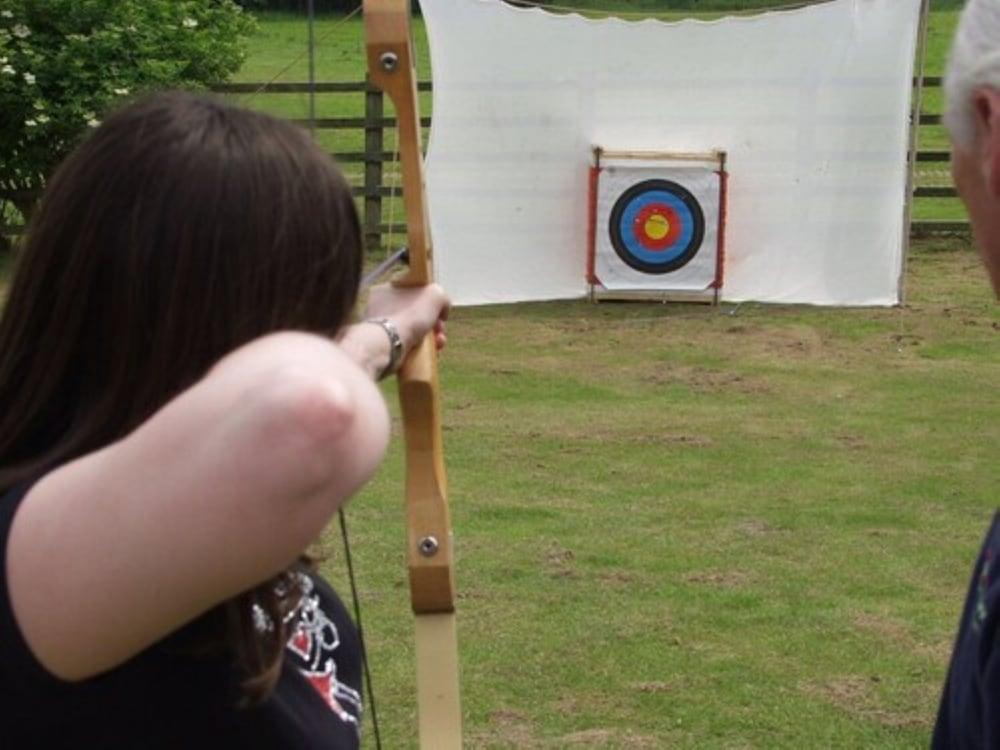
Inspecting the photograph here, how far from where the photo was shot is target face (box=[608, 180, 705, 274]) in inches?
319

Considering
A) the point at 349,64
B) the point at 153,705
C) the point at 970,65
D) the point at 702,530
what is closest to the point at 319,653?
the point at 153,705

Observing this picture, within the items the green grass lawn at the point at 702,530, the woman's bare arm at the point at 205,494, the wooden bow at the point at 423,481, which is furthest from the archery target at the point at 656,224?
the woman's bare arm at the point at 205,494

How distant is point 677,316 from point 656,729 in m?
4.96

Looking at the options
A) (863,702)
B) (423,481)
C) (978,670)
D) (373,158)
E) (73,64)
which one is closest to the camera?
(978,670)

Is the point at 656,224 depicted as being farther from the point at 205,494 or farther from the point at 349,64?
the point at 205,494

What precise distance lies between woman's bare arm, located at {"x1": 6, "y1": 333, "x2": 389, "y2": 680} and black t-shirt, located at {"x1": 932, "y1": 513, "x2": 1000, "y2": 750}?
375 millimetres

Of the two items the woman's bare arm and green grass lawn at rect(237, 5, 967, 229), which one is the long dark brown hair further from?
green grass lawn at rect(237, 5, 967, 229)

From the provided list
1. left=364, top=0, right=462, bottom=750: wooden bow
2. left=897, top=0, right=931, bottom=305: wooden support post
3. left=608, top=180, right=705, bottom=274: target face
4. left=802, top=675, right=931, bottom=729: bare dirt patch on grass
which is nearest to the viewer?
left=364, top=0, right=462, bottom=750: wooden bow

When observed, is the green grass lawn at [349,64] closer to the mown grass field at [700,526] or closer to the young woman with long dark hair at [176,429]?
the mown grass field at [700,526]

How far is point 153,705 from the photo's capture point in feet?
2.95

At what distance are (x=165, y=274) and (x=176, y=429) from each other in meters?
0.16

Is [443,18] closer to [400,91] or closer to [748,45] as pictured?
[748,45]

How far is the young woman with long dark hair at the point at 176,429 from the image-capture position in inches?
28.3

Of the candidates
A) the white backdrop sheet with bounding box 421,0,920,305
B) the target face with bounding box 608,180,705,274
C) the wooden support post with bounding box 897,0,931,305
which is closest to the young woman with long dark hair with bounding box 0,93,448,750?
the wooden support post with bounding box 897,0,931,305
